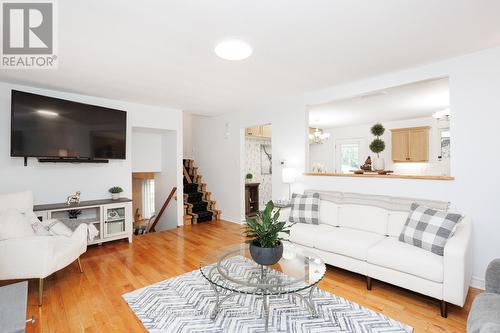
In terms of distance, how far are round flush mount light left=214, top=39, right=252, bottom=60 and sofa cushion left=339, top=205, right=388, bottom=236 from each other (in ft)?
7.79

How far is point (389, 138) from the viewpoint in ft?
22.7

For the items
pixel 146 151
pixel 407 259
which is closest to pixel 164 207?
pixel 146 151

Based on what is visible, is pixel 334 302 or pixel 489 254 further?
pixel 489 254

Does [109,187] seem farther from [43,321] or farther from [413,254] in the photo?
[413,254]

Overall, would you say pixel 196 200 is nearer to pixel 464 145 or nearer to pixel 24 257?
pixel 24 257

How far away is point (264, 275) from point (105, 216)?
3.08 m

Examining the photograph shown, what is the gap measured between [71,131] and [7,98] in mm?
922

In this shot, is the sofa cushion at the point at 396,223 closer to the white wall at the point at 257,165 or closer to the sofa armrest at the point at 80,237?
the sofa armrest at the point at 80,237

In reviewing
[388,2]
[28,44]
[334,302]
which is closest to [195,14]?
[388,2]

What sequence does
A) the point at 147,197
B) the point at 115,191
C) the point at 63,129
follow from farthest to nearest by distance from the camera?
the point at 147,197 < the point at 115,191 < the point at 63,129

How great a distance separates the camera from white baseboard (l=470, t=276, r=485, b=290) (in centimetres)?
255

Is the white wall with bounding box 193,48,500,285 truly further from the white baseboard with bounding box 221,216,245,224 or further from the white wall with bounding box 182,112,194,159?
the white wall with bounding box 182,112,194,159

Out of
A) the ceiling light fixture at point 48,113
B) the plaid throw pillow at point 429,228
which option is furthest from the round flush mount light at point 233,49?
the ceiling light fixture at point 48,113

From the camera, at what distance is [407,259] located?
227cm
